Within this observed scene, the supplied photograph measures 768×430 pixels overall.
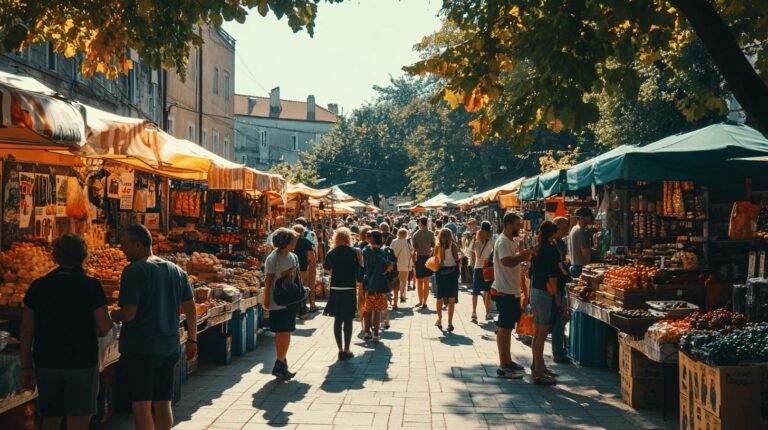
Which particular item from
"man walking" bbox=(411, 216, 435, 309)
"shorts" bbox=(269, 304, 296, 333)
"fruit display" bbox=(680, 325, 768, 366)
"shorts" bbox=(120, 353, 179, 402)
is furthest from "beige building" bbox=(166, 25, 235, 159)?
"fruit display" bbox=(680, 325, 768, 366)

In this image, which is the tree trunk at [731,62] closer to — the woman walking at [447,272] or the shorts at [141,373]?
the shorts at [141,373]

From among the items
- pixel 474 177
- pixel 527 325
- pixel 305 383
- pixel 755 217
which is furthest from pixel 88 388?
pixel 474 177

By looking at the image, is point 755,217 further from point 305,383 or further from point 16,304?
point 16,304

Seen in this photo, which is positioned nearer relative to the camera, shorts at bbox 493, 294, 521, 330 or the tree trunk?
the tree trunk

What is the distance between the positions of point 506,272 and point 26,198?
20.5 ft

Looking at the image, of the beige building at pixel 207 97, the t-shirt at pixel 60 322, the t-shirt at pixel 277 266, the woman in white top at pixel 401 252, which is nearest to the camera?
the t-shirt at pixel 60 322

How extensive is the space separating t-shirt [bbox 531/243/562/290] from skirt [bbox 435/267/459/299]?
177 inches

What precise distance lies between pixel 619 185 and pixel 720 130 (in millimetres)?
2726

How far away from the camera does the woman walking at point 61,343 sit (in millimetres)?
5262

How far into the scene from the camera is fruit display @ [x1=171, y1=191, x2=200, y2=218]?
611 inches

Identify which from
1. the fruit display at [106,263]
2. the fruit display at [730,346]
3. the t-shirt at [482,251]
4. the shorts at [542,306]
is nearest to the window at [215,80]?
the t-shirt at [482,251]

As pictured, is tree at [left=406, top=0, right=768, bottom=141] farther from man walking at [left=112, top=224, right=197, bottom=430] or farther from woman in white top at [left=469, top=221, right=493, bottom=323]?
woman in white top at [left=469, top=221, right=493, bottom=323]

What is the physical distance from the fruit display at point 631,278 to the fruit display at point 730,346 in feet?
9.97

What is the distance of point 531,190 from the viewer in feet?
51.5
